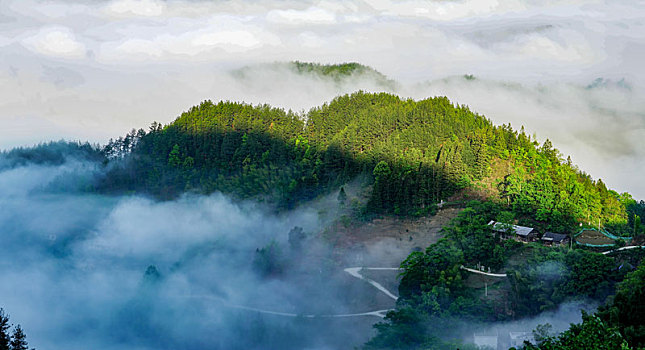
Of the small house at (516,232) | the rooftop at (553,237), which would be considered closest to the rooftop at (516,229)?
the small house at (516,232)

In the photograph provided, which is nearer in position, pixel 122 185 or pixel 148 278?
pixel 148 278

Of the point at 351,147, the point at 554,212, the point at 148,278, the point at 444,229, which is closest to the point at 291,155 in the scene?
the point at 351,147

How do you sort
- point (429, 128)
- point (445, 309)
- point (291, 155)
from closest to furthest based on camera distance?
point (445, 309) < point (429, 128) < point (291, 155)

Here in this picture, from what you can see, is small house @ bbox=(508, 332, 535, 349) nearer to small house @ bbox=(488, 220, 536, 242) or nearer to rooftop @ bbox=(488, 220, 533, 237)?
small house @ bbox=(488, 220, 536, 242)

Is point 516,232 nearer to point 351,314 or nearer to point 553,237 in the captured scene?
point 553,237

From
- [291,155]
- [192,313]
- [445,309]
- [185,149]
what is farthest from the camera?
[185,149]

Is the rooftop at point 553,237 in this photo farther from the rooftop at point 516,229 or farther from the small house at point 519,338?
the small house at point 519,338

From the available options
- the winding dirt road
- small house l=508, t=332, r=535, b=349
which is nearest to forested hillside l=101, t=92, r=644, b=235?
the winding dirt road

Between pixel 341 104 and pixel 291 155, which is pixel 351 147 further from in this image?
pixel 341 104
